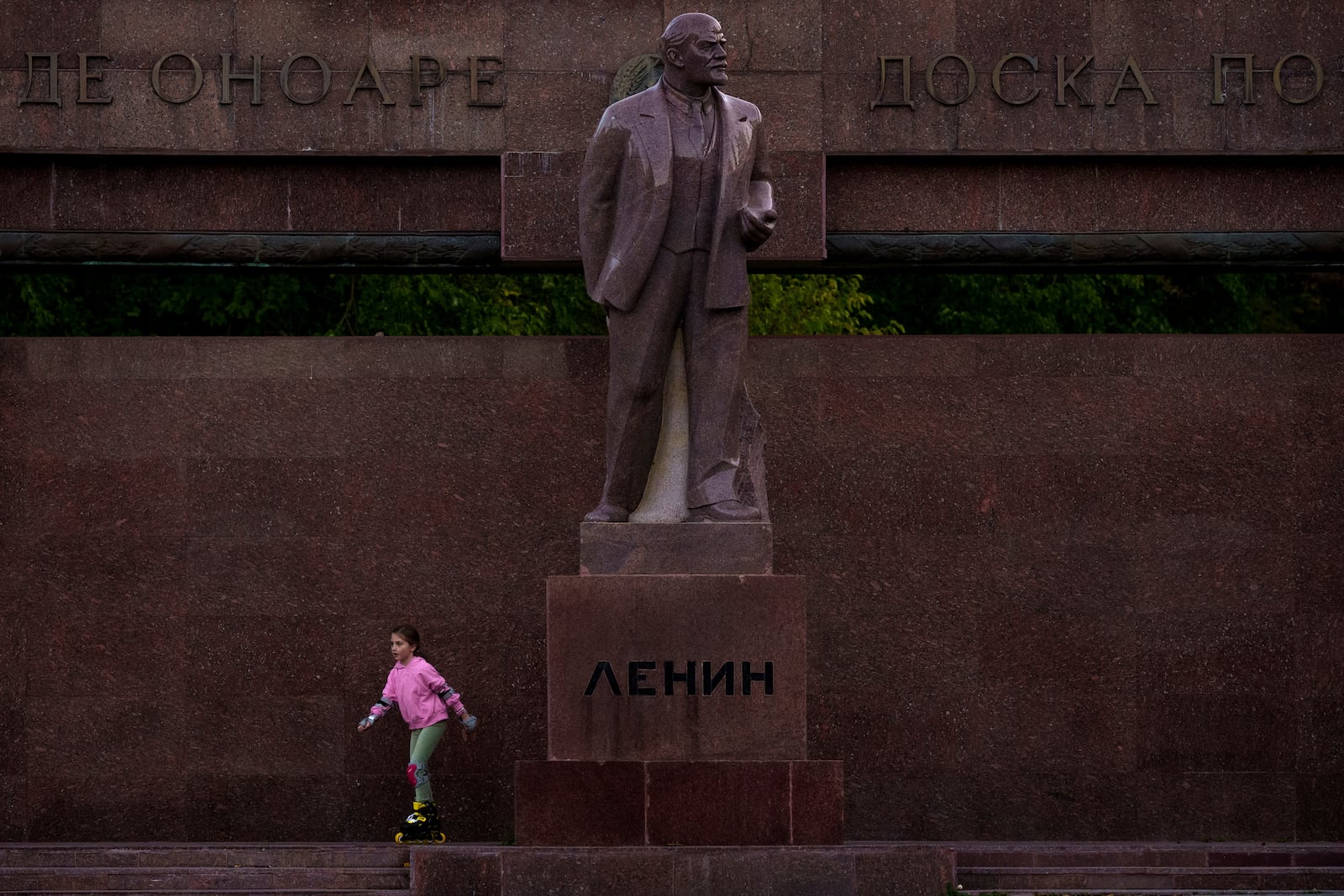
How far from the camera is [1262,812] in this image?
54.6 feet

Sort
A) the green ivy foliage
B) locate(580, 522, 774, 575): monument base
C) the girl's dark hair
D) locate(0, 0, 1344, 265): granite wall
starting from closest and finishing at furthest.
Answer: locate(580, 522, 774, 575): monument base
the girl's dark hair
locate(0, 0, 1344, 265): granite wall
the green ivy foliage

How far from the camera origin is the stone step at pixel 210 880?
13.7 m

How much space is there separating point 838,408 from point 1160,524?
2.35m

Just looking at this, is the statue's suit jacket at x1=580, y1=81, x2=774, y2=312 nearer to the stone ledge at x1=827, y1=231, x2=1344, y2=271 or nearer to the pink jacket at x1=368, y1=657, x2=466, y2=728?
the pink jacket at x1=368, y1=657, x2=466, y2=728

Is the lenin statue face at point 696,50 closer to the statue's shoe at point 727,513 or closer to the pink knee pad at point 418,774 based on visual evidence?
the statue's shoe at point 727,513

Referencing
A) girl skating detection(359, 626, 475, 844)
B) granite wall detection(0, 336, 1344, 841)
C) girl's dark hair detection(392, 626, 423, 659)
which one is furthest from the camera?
granite wall detection(0, 336, 1344, 841)

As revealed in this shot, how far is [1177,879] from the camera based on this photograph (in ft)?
46.5

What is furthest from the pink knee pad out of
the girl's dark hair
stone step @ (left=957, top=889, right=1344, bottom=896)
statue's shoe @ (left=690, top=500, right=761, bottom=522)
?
stone step @ (left=957, top=889, right=1344, bottom=896)

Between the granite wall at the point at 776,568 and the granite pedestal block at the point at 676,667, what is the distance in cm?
347

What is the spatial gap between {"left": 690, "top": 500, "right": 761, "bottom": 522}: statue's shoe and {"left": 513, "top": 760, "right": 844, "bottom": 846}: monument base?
1.36m

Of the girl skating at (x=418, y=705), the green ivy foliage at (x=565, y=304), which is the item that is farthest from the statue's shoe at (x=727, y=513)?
the green ivy foliage at (x=565, y=304)

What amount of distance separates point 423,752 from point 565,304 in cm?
969

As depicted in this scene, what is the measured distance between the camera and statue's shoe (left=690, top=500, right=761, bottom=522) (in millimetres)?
13414

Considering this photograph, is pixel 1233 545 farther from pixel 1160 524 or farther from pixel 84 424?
pixel 84 424
